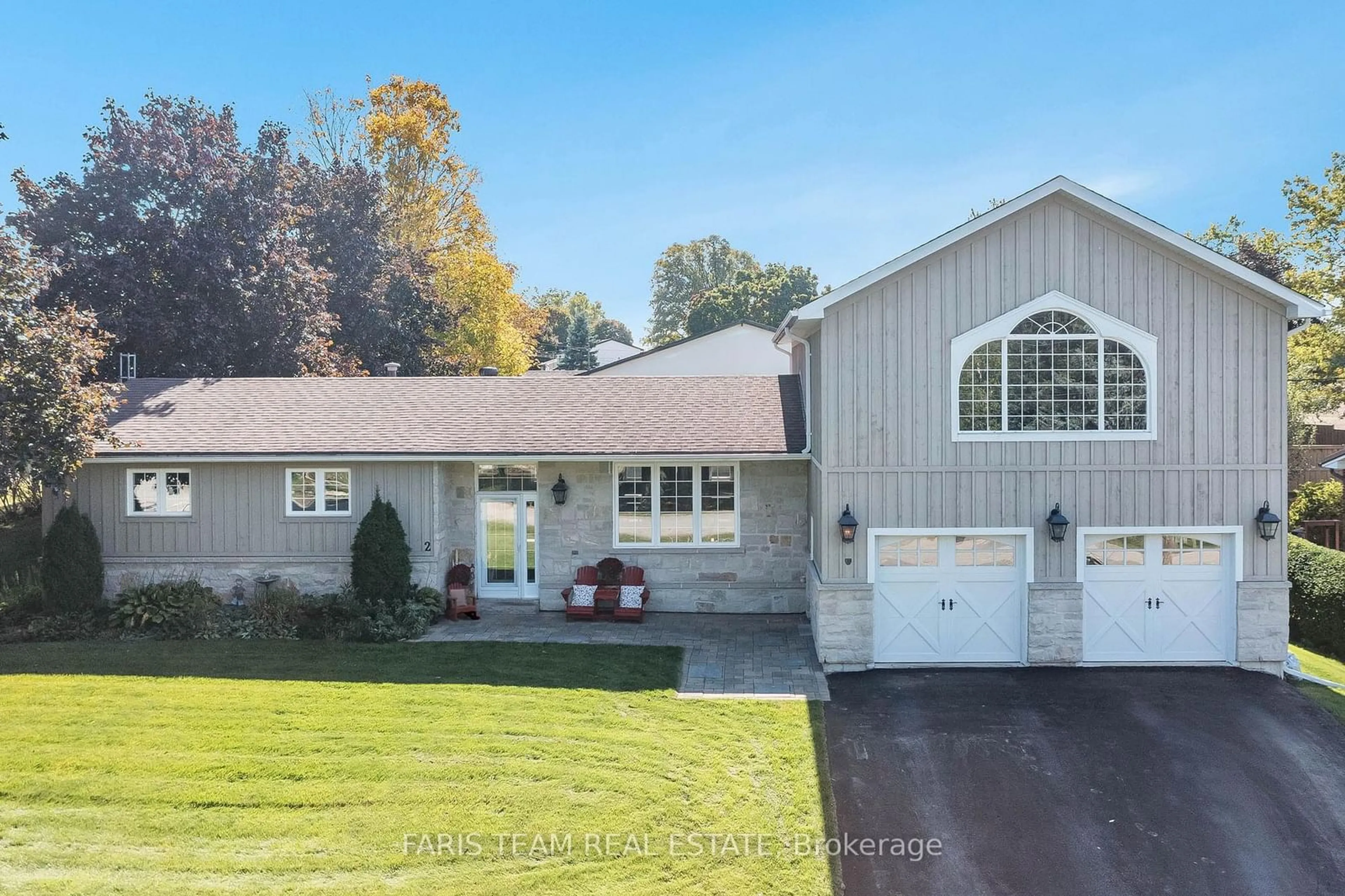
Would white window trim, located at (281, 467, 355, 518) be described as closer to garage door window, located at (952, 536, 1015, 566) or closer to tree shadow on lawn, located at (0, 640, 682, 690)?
tree shadow on lawn, located at (0, 640, 682, 690)

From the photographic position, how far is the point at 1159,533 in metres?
10.4

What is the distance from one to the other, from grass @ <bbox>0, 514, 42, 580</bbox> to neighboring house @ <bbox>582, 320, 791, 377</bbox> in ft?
47.9

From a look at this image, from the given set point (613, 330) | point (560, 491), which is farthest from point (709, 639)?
point (613, 330)

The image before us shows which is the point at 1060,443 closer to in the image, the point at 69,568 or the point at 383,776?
the point at 383,776

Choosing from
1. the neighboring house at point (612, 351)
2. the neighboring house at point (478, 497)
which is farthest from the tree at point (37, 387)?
the neighboring house at point (612, 351)

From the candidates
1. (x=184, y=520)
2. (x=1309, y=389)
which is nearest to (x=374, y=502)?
(x=184, y=520)

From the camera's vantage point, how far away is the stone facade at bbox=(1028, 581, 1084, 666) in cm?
1049

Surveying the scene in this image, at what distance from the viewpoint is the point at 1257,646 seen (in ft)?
34.2

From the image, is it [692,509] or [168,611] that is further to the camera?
[692,509]

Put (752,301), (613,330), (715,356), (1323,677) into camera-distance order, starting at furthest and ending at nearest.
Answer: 1. (613,330)
2. (752,301)
3. (715,356)
4. (1323,677)

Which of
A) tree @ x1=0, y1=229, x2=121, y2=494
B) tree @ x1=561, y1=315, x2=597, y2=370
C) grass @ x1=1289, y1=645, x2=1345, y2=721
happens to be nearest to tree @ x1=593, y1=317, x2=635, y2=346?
tree @ x1=561, y1=315, x2=597, y2=370

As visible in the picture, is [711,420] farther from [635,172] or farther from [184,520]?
[635,172]

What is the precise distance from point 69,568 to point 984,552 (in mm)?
13768

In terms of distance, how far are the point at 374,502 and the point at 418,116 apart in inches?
888
